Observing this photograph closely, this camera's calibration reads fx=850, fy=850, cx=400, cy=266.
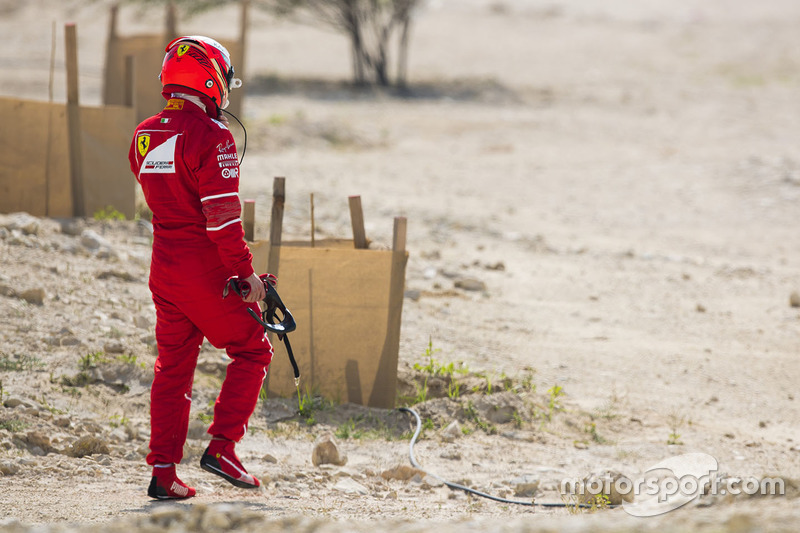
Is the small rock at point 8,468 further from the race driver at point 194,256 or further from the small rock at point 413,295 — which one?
the small rock at point 413,295

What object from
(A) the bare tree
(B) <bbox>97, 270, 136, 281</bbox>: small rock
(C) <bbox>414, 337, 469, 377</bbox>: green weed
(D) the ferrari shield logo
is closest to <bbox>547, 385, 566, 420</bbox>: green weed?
(C) <bbox>414, 337, 469, 377</bbox>: green weed

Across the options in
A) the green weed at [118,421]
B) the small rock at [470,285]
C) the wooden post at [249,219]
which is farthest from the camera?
the small rock at [470,285]

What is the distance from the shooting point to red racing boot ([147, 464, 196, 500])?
11.7 feet

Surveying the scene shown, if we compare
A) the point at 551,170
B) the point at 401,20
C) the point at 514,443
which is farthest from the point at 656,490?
the point at 401,20

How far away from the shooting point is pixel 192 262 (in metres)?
3.47

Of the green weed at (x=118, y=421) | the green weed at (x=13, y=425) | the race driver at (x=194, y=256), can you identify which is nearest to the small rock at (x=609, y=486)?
the race driver at (x=194, y=256)

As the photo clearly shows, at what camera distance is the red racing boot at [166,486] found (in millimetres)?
3572

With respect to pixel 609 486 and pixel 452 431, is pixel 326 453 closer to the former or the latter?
pixel 452 431

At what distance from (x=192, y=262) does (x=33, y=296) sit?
2517 millimetres

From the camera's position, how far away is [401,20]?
762 inches

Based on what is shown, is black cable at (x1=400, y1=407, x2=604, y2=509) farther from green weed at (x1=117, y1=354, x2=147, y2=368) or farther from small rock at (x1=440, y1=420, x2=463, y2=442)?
green weed at (x1=117, y1=354, x2=147, y2=368)

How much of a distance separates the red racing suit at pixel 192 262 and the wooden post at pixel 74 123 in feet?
11.8

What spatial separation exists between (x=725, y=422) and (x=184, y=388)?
338 centimetres

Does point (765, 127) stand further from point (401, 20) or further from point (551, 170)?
point (401, 20)
